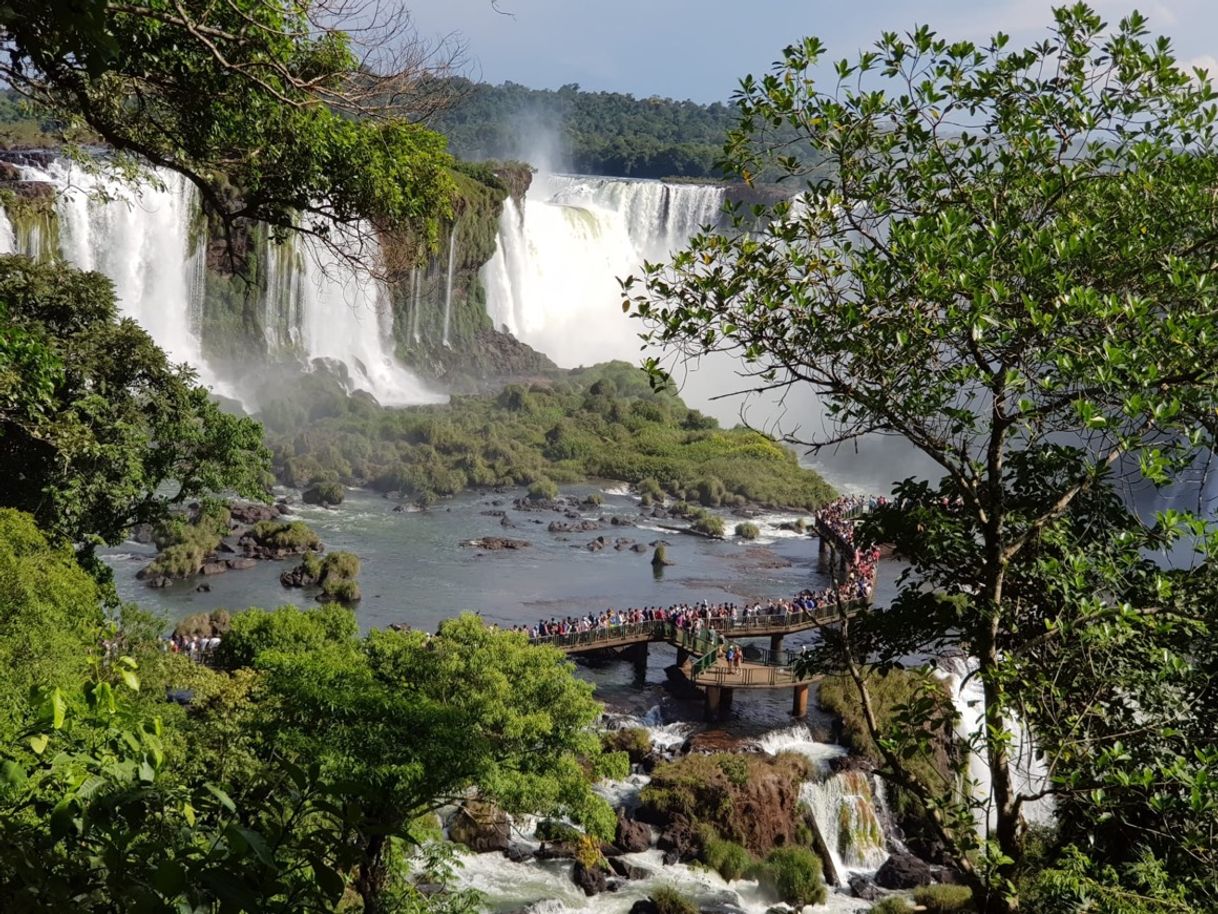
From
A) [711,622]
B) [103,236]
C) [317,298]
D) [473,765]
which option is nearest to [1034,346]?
[473,765]

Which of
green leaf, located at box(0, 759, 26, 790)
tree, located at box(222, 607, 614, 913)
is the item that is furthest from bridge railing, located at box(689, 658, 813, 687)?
green leaf, located at box(0, 759, 26, 790)

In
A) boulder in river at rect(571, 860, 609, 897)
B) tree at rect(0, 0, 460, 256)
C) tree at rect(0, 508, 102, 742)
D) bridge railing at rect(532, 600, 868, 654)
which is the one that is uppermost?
tree at rect(0, 0, 460, 256)

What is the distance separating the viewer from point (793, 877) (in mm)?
14992

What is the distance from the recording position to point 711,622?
2388 cm

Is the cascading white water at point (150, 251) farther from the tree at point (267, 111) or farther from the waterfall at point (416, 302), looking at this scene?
the tree at point (267, 111)

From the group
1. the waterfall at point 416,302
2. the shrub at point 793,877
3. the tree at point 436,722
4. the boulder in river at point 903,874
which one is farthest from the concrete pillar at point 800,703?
the waterfall at point 416,302

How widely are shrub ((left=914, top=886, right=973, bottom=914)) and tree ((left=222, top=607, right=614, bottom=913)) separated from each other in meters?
5.49

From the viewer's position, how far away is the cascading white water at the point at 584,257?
59688 mm

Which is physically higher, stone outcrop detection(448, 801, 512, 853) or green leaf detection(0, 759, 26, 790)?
green leaf detection(0, 759, 26, 790)

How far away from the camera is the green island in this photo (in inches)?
159

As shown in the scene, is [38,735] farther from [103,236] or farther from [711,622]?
[103,236]

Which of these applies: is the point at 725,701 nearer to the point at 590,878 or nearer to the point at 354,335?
the point at 590,878

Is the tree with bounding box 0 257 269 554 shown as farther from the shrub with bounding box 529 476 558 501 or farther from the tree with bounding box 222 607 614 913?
the shrub with bounding box 529 476 558 501

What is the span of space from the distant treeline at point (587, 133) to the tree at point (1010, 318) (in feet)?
248
